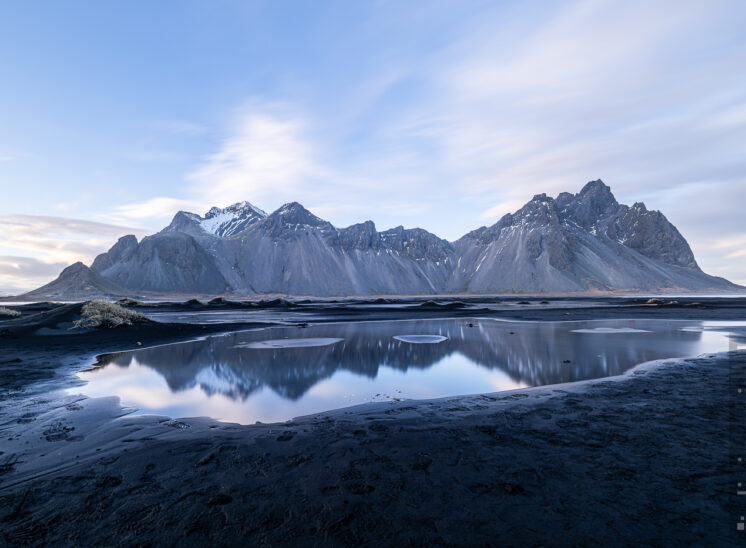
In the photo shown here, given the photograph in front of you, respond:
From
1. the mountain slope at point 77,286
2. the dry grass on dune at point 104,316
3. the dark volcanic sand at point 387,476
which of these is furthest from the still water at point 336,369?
the mountain slope at point 77,286

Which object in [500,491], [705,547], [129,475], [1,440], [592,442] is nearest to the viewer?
[705,547]

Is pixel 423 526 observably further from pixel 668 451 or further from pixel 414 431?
pixel 668 451

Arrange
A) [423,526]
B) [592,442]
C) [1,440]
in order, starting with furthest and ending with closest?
1. [1,440]
2. [592,442]
3. [423,526]

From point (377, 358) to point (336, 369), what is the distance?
3.56 metres

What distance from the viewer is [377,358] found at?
19.8m

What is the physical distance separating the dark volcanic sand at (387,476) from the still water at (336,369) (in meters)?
1.66

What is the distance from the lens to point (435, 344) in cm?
2509

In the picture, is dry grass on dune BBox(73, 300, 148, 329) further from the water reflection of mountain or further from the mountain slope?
the mountain slope

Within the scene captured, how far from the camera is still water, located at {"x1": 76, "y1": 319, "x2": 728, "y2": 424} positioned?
1191 centimetres

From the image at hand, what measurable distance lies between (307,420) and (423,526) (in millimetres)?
5518

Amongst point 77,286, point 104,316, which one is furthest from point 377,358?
point 77,286

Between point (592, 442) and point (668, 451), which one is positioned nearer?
point (668, 451)

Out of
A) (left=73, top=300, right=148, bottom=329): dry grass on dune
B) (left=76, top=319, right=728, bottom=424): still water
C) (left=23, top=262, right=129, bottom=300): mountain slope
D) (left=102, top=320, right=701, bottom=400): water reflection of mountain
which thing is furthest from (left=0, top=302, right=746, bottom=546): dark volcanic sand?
(left=23, top=262, right=129, bottom=300): mountain slope

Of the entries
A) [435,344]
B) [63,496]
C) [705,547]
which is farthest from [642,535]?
[435,344]
